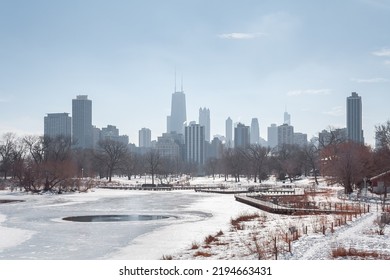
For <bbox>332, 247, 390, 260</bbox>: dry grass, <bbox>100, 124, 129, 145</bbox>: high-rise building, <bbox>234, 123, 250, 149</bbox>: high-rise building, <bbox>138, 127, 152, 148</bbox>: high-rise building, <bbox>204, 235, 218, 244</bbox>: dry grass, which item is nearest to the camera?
<bbox>332, 247, 390, 260</bbox>: dry grass

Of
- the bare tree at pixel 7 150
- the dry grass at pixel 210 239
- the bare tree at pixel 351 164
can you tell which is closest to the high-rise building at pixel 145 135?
the dry grass at pixel 210 239

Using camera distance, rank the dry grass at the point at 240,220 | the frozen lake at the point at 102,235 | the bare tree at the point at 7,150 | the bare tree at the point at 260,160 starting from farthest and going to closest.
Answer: the bare tree at the point at 260,160, the bare tree at the point at 7,150, the dry grass at the point at 240,220, the frozen lake at the point at 102,235

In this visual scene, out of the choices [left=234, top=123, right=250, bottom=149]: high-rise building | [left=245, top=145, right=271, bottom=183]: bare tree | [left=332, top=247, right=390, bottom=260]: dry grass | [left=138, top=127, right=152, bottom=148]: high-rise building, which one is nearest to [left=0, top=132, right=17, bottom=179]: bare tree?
[left=138, top=127, right=152, bottom=148]: high-rise building

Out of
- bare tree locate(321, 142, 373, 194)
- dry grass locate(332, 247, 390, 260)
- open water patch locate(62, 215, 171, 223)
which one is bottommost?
open water patch locate(62, 215, 171, 223)

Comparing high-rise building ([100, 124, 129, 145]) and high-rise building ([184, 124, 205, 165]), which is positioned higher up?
high-rise building ([184, 124, 205, 165])

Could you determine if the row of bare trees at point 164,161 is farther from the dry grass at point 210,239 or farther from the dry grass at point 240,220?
the dry grass at point 210,239

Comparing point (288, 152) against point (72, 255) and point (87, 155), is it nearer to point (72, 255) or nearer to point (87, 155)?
point (87, 155)

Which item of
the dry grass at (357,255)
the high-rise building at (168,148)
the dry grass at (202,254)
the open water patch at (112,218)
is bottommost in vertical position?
→ the open water patch at (112,218)

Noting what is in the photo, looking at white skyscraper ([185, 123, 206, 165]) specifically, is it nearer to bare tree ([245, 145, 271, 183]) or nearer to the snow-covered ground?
bare tree ([245, 145, 271, 183])

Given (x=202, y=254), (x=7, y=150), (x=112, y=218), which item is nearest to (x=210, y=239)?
(x=202, y=254)

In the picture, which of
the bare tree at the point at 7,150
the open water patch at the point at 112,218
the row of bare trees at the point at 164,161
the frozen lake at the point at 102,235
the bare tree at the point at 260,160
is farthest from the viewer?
the bare tree at the point at 260,160
